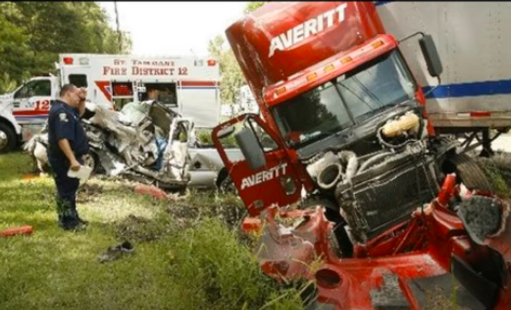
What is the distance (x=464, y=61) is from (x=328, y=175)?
140 inches

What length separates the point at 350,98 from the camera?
5.55 meters

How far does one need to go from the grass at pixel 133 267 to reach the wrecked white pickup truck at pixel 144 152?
2.24 m

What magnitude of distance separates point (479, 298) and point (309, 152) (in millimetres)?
2491

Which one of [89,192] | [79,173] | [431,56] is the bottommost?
[89,192]

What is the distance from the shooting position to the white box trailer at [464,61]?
6.88 metres

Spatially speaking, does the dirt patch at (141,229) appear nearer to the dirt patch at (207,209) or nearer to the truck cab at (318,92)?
the dirt patch at (207,209)

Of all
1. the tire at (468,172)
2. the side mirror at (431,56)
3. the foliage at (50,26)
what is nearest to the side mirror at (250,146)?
the foliage at (50,26)

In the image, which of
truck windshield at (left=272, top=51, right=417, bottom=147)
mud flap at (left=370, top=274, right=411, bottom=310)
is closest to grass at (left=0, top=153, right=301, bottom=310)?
mud flap at (left=370, top=274, right=411, bottom=310)

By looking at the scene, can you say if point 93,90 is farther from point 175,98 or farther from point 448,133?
point 448,133

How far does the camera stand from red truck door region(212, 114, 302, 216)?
5945mm

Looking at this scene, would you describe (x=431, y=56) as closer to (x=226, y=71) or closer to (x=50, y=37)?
(x=50, y=37)

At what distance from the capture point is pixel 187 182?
9.20m

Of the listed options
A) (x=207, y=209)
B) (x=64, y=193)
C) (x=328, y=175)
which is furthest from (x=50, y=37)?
(x=207, y=209)

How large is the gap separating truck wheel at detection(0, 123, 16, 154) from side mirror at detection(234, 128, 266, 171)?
35.3ft
